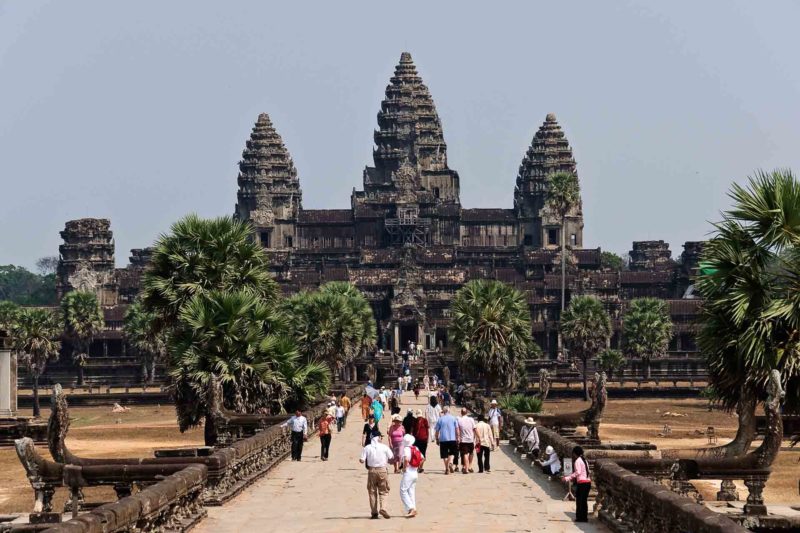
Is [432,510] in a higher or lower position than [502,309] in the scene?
lower

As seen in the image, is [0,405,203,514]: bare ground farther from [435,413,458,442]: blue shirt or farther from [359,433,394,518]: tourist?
[359,433,394,518]: tourist

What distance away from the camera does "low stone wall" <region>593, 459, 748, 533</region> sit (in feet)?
74.1

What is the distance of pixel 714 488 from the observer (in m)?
45.4

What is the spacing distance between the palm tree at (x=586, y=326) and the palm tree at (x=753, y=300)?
309ft

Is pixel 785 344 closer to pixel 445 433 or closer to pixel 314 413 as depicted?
pixel 445 433

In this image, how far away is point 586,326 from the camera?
131375 millimetres

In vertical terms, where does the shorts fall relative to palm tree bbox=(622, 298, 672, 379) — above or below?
below

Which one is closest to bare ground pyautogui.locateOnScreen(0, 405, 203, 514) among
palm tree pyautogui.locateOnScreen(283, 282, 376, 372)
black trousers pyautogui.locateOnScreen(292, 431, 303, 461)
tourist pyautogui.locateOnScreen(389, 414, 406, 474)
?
black trousers pyautogui.locateOnScreen(292, 431, 303, 461)

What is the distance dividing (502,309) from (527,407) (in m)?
15.7

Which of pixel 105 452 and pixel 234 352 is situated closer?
pixel 234 352

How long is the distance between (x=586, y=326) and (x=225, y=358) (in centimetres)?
7917

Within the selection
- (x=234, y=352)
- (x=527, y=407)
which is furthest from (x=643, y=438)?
(x=234, y=352)

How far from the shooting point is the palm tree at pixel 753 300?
3375 cm

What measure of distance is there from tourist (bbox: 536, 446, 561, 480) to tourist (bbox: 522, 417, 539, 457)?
3263 millimetres
